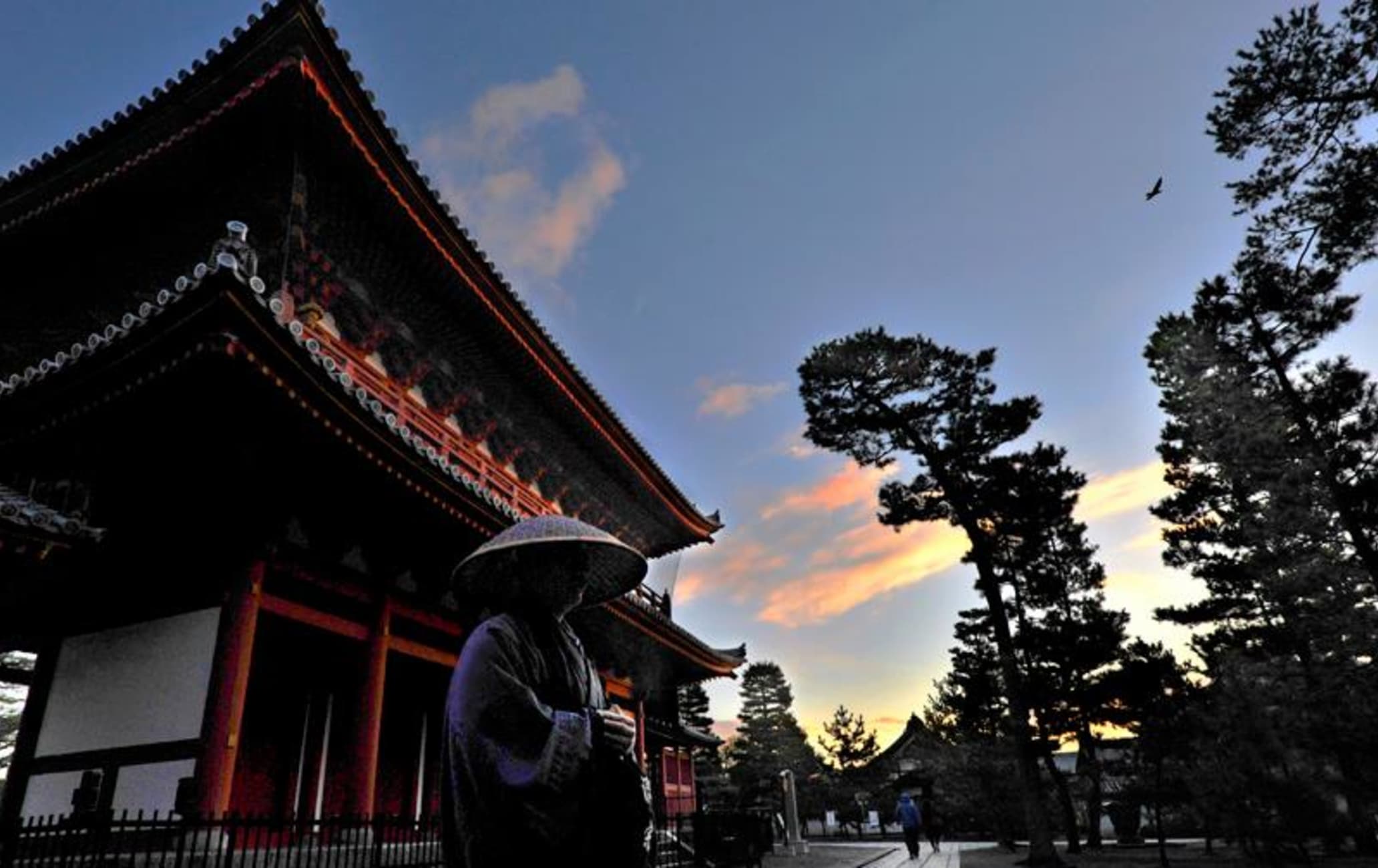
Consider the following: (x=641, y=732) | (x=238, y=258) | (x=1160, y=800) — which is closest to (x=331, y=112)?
(x=238, y=258)

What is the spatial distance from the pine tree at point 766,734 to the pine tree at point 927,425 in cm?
3020

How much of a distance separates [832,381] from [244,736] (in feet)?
50.1

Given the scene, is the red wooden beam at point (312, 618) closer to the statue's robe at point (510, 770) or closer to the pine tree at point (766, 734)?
A: the statue's robe at point (510, 770)

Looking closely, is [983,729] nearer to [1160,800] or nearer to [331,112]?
[1160,800]

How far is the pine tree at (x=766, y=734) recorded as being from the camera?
150 feet

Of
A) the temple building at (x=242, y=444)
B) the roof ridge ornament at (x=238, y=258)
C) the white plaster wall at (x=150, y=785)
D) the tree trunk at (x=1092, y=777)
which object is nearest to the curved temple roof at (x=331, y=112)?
the temple building at (x=242, y=444)

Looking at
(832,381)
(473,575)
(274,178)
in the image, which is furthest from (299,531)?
(832,381)

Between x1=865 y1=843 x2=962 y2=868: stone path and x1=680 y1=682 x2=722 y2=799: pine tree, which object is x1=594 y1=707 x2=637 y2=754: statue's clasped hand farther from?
x1=680 y1=682 x2=722 y2=799: pine tree

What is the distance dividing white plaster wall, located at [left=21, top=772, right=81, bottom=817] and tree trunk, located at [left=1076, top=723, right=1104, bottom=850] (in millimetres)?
21910

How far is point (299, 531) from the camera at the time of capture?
21.8 feet

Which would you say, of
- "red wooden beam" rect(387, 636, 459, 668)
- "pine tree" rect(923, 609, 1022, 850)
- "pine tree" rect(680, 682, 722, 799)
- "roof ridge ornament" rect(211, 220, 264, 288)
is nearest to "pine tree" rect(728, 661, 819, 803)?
"pine tree" rect(680, 682, 722, 799)

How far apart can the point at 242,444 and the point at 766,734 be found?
48774 mm

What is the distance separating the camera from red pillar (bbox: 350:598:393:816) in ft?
21.2

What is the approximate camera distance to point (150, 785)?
5586mm
